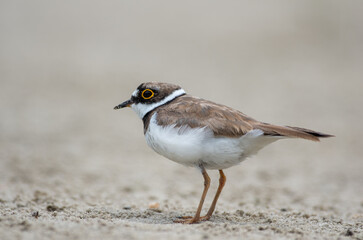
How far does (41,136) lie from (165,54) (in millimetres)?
8391

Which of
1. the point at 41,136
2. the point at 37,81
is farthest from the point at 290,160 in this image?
the point at 37,81

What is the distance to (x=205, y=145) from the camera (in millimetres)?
4684

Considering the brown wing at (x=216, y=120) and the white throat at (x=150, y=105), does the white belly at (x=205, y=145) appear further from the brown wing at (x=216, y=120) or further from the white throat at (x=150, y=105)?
the white throat at (x=150, y=105)

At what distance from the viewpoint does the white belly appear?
4.67 meters

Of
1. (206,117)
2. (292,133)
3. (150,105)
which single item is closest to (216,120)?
(206,117)

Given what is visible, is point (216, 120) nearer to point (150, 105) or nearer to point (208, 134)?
point (208, 134)

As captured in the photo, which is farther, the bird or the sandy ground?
the sandy ground

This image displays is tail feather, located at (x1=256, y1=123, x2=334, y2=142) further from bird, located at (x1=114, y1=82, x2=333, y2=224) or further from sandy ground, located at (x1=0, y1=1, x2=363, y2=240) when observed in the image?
sandy ground, located at (x1=0, y1=1, x2=363, y2=240)

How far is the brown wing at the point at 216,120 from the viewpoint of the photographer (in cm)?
453

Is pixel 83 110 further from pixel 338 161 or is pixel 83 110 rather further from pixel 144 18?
pixel 144 18

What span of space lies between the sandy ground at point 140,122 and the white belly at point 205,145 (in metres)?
0.70

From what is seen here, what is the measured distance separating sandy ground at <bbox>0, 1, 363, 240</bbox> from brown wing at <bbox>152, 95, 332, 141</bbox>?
97 centimetres

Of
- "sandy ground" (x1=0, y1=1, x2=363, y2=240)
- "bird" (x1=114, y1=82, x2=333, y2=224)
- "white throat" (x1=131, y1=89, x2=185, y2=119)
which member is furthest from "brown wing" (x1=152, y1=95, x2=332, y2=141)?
"sandy ground" (x1=0, y1=1, x2=363, y2=240)

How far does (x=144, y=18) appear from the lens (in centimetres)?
2075
